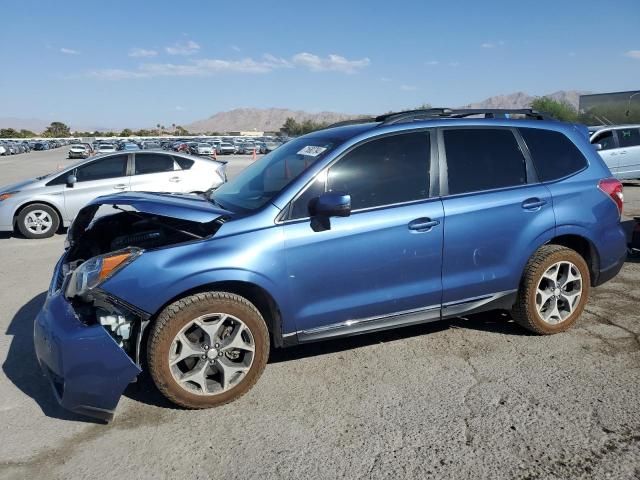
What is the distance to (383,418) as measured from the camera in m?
3.18

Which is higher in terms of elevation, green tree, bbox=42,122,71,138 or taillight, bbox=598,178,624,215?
green tree, bbox=42,122,71,138

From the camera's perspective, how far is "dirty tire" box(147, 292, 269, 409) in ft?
10.3

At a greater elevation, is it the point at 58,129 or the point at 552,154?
the point at 58,129

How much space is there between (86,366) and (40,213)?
23.9ft

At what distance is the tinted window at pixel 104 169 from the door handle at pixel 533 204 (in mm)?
7663

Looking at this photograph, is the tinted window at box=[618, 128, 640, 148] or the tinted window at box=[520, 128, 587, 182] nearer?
the tinted window at box=[520, 128, 587, 182]

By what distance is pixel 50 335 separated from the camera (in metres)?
3.13

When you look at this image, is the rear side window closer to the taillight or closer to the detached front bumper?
the detached front bumper

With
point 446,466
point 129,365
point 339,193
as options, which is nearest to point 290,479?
point 446,466

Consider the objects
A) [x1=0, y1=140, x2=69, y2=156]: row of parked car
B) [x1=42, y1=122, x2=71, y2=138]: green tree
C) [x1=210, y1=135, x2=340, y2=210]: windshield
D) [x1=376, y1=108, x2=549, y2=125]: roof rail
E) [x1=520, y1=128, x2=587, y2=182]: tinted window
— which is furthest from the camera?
[x1=42, y1=122, x2=71, y2=138]: green tree

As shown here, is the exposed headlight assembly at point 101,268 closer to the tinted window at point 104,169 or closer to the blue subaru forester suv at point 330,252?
the blue subaru forester suv at point 330,252

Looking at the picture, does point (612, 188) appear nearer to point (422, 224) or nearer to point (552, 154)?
point (552, 154)

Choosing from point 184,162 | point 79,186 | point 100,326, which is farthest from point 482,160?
point 79,186

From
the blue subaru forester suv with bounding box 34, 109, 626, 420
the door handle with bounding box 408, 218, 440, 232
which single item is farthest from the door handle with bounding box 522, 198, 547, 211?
the door handle with bounding box 408, 218, 440, 232
